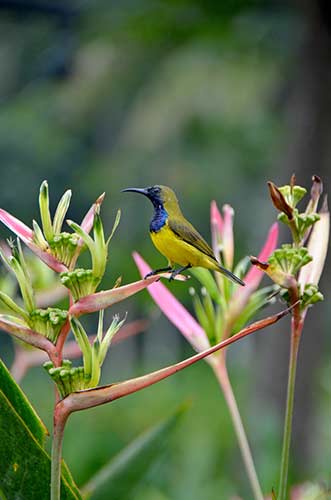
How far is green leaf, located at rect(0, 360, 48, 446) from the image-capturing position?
0.58 m

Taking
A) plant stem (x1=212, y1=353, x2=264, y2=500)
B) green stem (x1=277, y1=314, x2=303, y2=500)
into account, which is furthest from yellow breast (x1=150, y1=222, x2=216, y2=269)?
green stem (x1=277, y1=314, x2=303, y2=500)

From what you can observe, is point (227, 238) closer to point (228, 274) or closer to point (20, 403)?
point (228, 274)

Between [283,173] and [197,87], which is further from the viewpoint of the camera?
[197,87]

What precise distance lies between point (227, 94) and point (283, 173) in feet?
30.9

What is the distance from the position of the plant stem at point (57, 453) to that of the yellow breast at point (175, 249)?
12.1 inches

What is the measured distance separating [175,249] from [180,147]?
14420 millimetres

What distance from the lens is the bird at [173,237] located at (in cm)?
82

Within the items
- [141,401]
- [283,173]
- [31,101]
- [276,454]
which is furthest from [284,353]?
[31,101]

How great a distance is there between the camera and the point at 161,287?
75 cm

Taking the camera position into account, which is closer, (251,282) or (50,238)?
(50,238)

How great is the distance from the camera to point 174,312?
0.76 metres

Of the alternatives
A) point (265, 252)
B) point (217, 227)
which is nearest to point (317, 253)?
point (265, 252)

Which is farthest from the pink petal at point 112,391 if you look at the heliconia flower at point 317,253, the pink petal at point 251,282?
the pink petal at point 251,282

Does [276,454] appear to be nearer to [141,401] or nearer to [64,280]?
[64,280]
